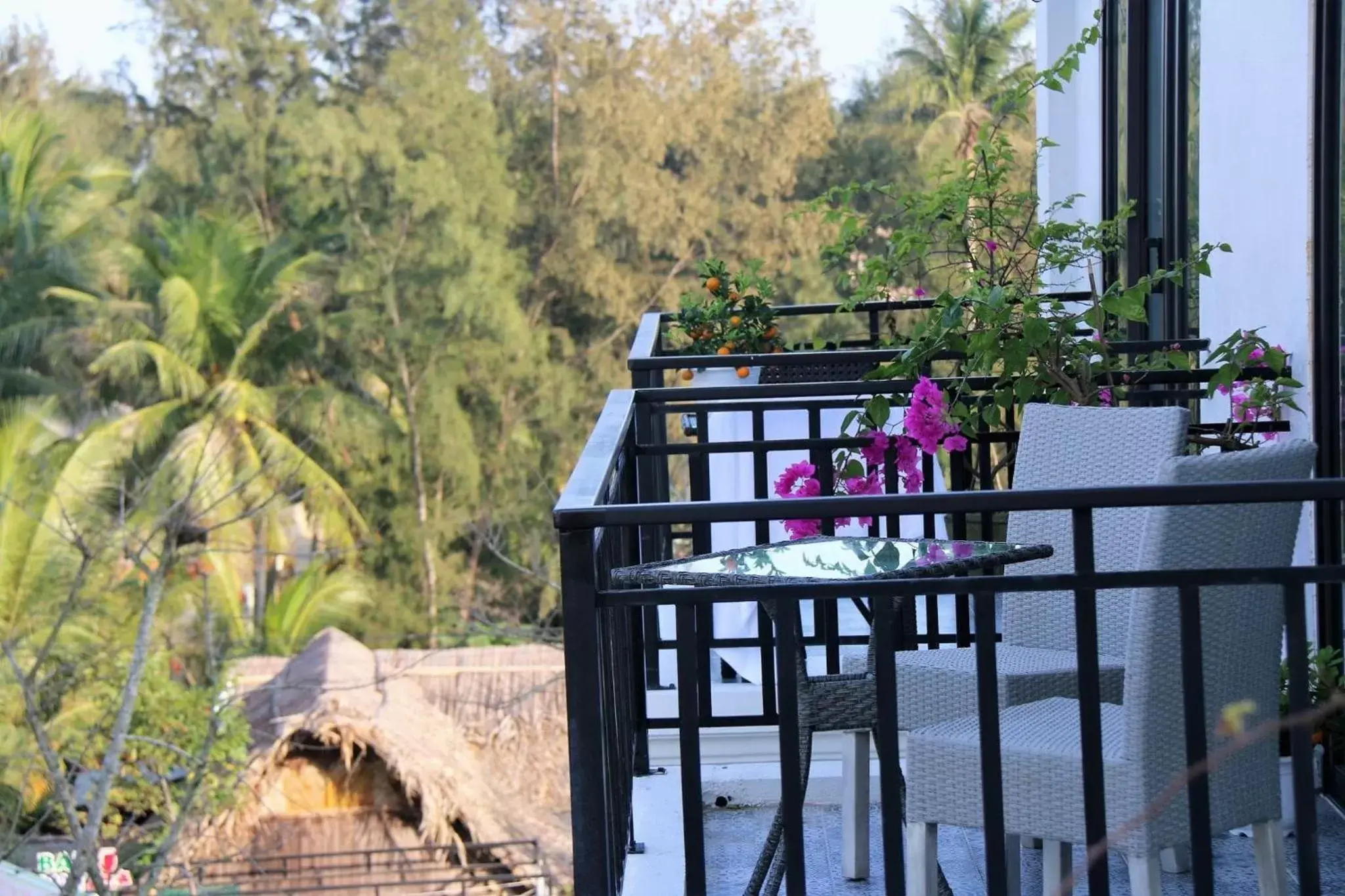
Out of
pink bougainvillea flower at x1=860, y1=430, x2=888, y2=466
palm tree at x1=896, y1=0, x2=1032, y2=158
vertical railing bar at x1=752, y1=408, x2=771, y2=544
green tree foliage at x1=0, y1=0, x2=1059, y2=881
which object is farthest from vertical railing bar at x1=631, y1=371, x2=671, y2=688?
palm tree at x1=896, y1=0, x2=1032, y2=158

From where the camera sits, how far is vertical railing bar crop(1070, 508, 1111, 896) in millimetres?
1931

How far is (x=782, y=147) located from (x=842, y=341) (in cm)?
1975

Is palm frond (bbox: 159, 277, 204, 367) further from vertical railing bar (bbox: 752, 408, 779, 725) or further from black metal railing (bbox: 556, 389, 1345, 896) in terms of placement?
black metal railing (bbox: 556, 389, 1345, 896)

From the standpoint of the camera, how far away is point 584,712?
6.58 ft

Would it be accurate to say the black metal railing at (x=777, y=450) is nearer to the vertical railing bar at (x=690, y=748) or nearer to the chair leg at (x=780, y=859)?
the chair leg at (x=780, y=859)

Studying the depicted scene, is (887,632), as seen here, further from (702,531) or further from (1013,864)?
(702,531)

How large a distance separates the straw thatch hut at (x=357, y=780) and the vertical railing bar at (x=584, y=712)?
11.6m

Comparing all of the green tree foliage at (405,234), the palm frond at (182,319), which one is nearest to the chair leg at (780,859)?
the green tree foliage at (405,234)

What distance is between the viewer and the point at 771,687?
335 cm

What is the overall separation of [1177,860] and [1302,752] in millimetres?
1079

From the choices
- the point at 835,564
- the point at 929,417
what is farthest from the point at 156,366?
the point at 835,564

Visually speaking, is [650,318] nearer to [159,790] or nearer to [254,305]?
[159,790]

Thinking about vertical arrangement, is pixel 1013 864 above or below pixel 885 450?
below

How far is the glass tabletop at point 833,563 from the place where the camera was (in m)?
2.20
